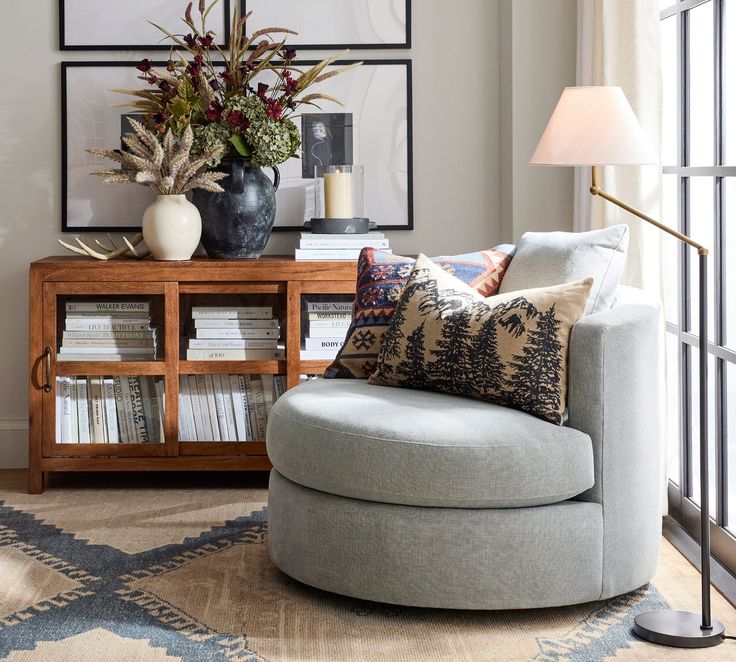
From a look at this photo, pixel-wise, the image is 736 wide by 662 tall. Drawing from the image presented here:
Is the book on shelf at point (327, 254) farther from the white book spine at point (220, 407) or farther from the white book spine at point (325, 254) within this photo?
the white book spine at point (220, 407)

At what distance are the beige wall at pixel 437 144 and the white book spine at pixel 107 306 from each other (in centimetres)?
49

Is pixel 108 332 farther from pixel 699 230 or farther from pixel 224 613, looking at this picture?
pixel 699 230

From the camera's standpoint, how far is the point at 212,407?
3418 millimetres

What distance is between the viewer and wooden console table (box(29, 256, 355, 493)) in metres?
3.34

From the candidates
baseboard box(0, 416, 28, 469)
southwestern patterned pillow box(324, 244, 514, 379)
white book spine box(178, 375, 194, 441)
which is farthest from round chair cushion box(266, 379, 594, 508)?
baseboard box(0, 416, 28, 469)

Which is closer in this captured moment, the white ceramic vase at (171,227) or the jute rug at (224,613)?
the jute rug at (224,613)

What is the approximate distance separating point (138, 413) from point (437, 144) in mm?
1492

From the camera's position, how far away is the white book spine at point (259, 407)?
343 cm

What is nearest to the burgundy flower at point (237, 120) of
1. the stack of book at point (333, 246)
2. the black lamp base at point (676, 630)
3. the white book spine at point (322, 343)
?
the stack of book at point (333, 246)

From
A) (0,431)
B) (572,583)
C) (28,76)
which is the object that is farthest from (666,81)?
(0,431)

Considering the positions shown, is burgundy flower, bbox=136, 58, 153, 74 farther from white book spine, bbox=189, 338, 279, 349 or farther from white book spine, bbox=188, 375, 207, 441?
white book spine, bbox=188, 375, 207, 441

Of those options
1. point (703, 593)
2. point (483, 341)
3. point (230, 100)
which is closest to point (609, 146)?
point (483, 341)

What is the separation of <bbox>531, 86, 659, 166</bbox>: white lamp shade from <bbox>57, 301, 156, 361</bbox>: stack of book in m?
1.52

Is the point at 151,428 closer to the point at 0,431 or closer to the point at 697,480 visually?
the point at 0,431
